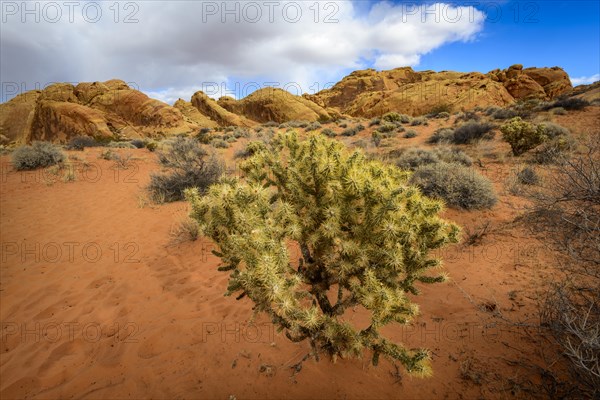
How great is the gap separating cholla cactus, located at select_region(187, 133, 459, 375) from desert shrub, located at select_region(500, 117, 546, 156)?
1017 centimetres

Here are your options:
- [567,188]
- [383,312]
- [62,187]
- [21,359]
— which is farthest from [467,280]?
[62,187]

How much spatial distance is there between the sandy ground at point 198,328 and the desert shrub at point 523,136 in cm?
550

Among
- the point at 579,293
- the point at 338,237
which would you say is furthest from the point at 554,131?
the point at 338,237

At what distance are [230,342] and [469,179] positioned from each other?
6166 mm

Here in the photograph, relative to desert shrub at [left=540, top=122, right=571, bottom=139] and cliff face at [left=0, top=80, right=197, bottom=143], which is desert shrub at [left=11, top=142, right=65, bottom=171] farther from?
desert shrub at [left=540, top=122, right=571, bottom=139]

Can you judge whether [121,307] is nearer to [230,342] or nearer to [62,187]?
[230,342]

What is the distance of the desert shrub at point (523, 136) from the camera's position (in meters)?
9.93

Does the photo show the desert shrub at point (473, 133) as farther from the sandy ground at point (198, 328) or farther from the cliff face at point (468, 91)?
the cliff face at point (468, 91)

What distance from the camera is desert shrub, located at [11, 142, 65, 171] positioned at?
11.3m

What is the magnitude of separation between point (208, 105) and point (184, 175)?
34241 millimetres

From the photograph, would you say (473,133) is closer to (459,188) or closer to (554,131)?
(554,131)

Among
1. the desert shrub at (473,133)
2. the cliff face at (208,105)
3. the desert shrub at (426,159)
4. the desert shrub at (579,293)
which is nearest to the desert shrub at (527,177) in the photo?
the desert shrub at (426,159)

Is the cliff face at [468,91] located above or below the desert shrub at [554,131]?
above

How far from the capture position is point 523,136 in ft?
33.2
